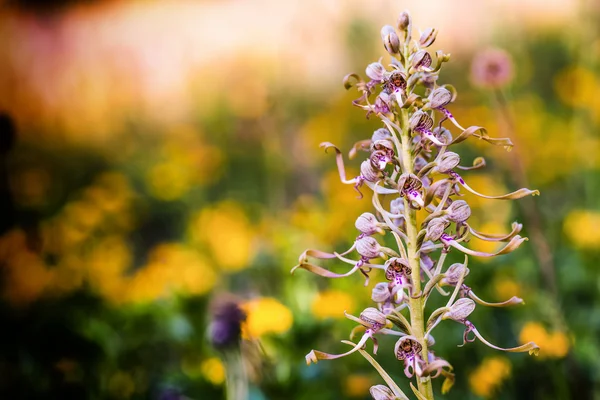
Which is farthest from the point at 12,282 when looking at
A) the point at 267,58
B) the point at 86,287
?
the point at 267,58

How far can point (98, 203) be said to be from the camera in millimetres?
3801

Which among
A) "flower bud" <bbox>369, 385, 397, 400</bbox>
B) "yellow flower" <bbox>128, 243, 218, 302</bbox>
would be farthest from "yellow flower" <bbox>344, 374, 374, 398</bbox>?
"flower bud" <bbox>369, 385, 397, 400</bbox>

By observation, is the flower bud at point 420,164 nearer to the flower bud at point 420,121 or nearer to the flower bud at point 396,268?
the flower bud at point 420,121

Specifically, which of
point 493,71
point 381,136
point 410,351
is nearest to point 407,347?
point 410,351

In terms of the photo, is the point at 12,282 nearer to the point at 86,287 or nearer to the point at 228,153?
the point at 86,287

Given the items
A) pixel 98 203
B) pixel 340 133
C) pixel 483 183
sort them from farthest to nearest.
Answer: pixel 340 133 < pixel 98 203 < pixel 483 183

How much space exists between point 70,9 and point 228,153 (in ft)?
10.9

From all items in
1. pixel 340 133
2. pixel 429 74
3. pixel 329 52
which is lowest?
pixel 340 133

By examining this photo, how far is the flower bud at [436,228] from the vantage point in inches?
36.8

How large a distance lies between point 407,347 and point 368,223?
0.65ft

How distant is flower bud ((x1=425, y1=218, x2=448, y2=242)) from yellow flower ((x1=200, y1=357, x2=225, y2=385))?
128cm

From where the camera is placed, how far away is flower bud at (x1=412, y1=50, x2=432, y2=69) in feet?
3.12

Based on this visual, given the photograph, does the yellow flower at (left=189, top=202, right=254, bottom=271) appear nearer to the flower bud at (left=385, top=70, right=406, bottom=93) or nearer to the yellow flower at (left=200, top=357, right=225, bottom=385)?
the yellow flower at (left=200, top=357, right=225, bottom=385)

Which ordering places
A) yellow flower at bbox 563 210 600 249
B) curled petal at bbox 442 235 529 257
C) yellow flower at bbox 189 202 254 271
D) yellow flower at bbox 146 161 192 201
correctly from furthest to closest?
yellow flower at bbox 146 161 192 201
yellow flower at bbox 189 202 254 271
yellow flower at bbox 563 210 600 249
curled petal at bbox 442 235 529 257
